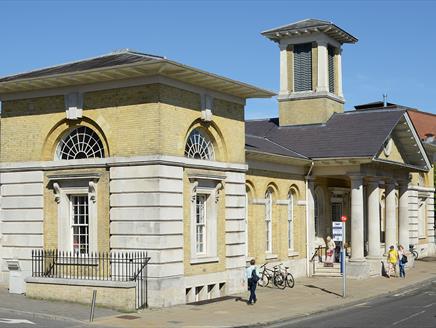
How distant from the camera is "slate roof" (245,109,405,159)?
3384 cm

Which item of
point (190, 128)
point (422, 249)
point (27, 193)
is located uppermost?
point (190, 128)

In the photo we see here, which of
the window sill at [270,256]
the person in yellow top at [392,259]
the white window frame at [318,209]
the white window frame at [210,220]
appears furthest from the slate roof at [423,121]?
the white window frame at [210,220]

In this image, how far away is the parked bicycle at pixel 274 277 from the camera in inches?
1166

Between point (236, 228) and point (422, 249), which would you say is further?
point (422, 249)

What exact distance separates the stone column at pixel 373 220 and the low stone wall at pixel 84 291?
51.6ft

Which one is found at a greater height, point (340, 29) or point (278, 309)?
point (340, 29)

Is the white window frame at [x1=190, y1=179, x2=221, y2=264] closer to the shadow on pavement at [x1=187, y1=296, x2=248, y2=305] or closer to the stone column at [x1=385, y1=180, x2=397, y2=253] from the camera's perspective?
the shadow on pavement at [x1=187, y1=296, x2=248, y2=305]

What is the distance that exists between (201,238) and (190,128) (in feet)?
12.2

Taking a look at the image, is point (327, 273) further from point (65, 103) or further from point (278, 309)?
point (65, 103)

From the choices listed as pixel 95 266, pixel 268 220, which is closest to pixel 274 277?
pixel 268 220

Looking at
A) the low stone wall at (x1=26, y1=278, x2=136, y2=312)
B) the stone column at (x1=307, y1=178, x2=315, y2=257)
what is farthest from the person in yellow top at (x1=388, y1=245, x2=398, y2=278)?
the low stone wall at (x1=26, y1=278, x2=136, y2=312)

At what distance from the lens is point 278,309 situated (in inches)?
915

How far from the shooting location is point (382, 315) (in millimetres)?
22016

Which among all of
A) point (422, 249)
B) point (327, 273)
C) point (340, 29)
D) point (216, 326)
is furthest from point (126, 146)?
point (422, 249)
